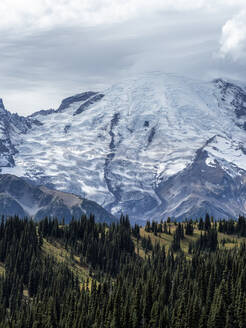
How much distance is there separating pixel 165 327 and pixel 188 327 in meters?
9.55

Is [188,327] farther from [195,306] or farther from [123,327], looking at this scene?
[123,327]

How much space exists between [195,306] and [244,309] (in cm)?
1539

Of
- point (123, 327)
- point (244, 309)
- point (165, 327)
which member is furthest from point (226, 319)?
point (123, 327)

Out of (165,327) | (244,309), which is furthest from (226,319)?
(165,327)

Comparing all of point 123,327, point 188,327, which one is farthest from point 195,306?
point 123,327

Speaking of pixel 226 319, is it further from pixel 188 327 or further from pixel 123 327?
pixel 123 327

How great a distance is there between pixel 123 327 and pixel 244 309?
3769cm

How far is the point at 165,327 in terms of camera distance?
19975 cm

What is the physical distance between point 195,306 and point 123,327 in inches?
910

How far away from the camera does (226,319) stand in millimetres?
199500

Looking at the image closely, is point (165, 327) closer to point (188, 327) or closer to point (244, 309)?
point (188, 327)

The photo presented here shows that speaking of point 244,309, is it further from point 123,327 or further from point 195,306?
point 123,327

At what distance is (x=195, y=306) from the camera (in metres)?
198

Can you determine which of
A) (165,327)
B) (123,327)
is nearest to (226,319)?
(165,327)
